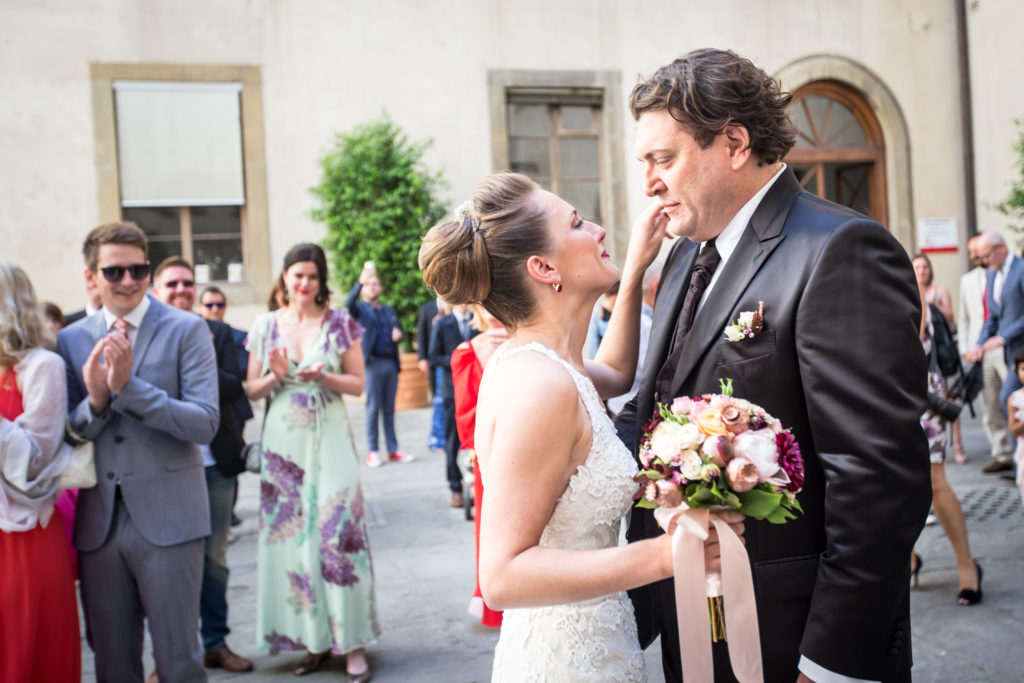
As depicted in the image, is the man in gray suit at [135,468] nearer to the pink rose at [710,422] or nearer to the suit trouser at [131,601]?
the suit trouser at [131,601]

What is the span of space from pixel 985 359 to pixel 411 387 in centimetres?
724

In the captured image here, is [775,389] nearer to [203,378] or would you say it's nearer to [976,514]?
[203,378]

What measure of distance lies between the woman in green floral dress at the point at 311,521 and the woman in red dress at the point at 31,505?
111 cm

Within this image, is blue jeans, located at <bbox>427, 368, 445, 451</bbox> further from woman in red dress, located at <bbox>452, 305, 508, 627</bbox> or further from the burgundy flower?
the burgundy flower

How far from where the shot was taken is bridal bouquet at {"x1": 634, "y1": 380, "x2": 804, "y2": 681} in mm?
1559

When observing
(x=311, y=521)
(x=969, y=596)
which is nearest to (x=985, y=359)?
(x=969, y=596)

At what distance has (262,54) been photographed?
12.7 m

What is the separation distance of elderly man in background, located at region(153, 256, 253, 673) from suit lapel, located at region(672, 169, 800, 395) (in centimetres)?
297

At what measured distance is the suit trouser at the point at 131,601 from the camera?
338 cm

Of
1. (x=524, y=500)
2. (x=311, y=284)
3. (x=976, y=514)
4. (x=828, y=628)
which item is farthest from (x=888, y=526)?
(x=976, y=514)

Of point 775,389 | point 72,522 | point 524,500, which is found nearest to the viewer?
point 524,500

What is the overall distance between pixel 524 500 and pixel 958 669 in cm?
308

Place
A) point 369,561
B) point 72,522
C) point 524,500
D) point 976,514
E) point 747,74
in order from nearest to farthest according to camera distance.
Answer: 1. point 524,500
2. point 747,74
3. point 72,522
4. point 369,561
5. point 976,514

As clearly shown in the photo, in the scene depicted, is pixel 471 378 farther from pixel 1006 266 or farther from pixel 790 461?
pixel 1006 266
